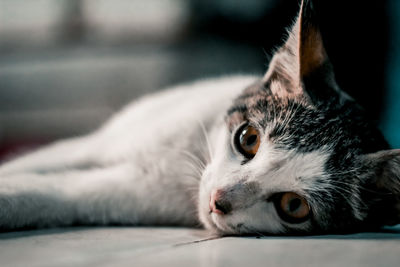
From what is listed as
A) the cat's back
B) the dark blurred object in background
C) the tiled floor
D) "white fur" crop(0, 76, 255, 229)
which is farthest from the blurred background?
the tiled floor

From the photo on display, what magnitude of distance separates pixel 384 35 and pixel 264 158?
223 cm

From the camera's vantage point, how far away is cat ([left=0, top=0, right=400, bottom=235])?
3.85 ft

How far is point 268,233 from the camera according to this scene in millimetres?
1196

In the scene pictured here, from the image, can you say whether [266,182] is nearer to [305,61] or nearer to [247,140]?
[247,140]

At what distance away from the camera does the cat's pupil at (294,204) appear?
1.19 metres

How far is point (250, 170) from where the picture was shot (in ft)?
3.89

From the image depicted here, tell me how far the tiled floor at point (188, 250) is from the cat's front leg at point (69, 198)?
9 cm

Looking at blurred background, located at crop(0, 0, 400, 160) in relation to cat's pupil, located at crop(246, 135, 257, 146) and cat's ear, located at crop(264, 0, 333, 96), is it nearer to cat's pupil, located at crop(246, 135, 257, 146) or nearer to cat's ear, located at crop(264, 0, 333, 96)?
cat's ear, located at crop(264, 0, 333, 96)

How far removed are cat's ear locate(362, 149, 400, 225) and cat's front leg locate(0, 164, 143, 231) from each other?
2.46 ft

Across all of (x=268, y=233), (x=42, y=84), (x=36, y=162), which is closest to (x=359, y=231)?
(x=268, y=233)

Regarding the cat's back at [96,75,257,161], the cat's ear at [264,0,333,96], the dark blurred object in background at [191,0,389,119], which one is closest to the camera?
the cat's ear at [264,0,333,96]

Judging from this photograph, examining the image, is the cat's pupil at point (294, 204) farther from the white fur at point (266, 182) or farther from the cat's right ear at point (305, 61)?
the cat's right ear at point (305, 61)

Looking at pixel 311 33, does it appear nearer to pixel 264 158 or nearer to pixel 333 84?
pixel 333 84

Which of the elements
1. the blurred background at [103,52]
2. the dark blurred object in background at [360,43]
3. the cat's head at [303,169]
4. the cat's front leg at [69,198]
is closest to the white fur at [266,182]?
the cat's head at [303,169]
